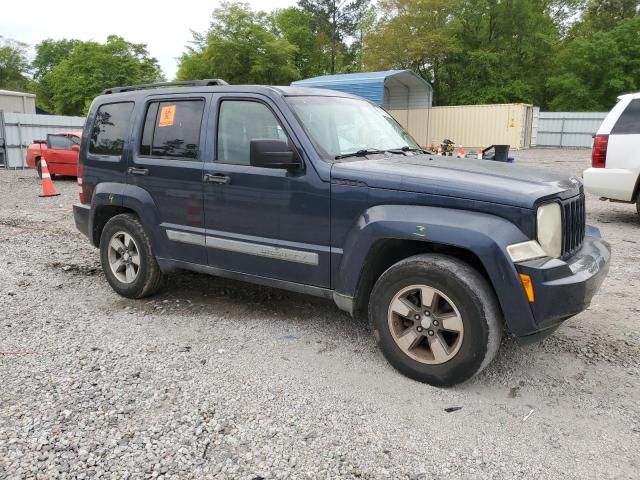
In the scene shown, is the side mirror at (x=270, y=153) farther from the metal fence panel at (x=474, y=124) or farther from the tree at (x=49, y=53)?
the tree at (x=49, y=53)

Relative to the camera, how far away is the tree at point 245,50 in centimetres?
3872

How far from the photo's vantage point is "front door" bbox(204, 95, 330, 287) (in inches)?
149

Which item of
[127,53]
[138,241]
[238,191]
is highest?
[127,53]

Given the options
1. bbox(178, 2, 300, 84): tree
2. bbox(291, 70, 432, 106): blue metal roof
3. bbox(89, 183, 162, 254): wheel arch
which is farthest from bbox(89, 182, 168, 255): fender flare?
bbox(178, 2, 300, 84): tree

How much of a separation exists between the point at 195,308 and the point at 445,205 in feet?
8.75

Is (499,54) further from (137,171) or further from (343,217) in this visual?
(343,217)

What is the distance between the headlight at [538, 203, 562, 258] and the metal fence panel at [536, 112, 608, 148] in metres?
30.0

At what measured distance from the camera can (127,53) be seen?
44.5 metres

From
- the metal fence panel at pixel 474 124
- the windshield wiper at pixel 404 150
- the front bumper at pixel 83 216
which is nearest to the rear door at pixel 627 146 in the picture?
the windshield wiper at pixel 404 150

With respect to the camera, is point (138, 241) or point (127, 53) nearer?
point (138, 241)

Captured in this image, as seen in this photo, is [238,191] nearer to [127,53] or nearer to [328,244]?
[328,244]

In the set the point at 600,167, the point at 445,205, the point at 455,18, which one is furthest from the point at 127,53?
the point at 445,205

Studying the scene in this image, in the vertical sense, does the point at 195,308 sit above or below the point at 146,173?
below

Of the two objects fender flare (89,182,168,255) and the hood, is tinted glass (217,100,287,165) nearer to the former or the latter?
the hood
